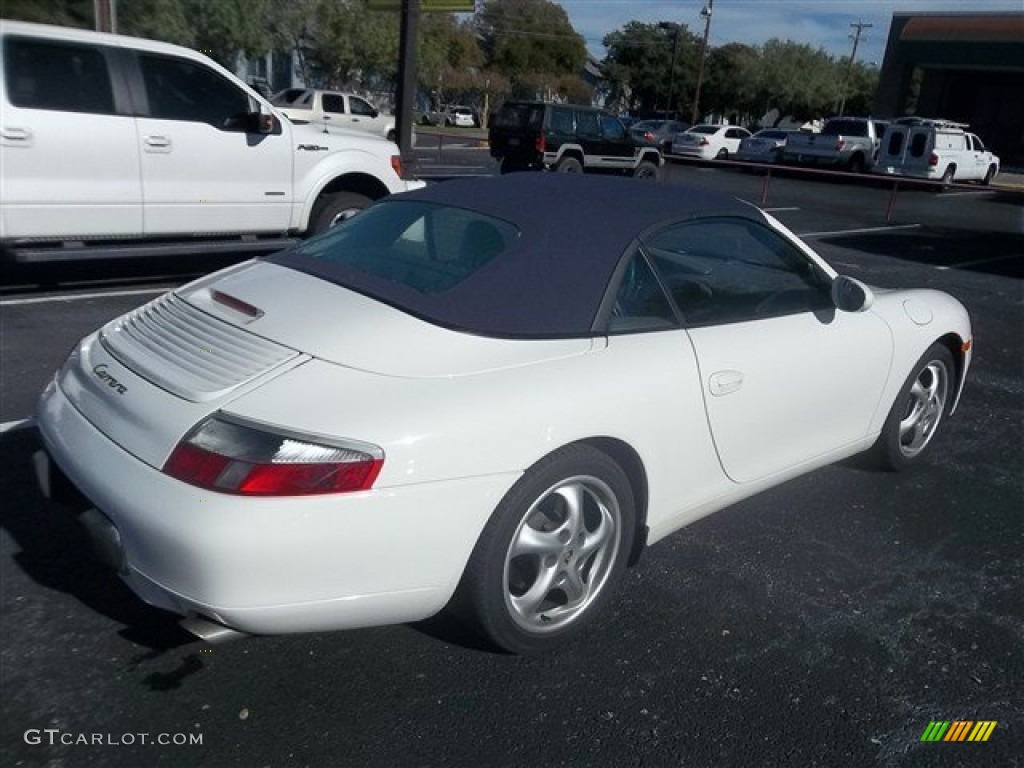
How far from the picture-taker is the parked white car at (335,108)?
26.2 m

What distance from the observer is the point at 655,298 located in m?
3.21

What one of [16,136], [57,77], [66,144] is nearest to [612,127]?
[57,77]

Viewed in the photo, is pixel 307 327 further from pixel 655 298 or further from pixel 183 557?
pixel 655 298

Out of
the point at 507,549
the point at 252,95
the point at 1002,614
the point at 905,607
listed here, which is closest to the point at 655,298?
the point at 507,549

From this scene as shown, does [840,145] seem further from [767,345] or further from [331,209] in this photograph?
[767,345]

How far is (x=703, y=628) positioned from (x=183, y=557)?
5.85 ft

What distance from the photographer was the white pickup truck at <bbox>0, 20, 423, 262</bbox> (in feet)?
21.3

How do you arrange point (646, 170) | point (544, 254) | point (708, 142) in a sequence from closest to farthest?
point (544, 254), point (646, 170), point (708, 142)

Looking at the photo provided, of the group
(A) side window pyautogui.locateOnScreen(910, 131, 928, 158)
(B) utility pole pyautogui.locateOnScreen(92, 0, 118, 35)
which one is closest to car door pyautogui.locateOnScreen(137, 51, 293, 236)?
(B) utility pole pyautogui.locateOnScreen(92, 0, 118, 35)

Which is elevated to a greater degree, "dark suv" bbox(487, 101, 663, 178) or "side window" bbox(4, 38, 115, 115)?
"side window" bbox(4, 38, 115, 115)

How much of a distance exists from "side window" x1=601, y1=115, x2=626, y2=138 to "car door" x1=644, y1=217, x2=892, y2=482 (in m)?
16.9

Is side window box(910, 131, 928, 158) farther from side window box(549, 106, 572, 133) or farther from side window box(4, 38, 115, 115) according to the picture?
side window box(4, 38, 115, 115)

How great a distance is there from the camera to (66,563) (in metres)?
3.29

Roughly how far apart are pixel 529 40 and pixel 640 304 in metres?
69.1
